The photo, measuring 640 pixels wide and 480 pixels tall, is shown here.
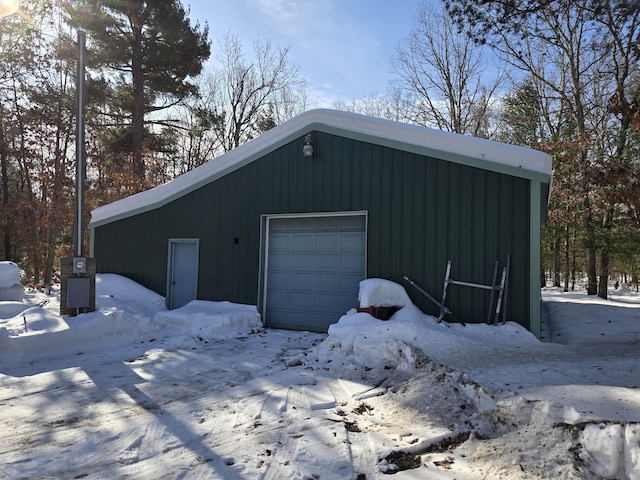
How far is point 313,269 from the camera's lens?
27.6 feet

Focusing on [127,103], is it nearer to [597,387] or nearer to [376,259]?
[376,259]

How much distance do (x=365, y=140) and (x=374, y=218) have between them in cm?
152

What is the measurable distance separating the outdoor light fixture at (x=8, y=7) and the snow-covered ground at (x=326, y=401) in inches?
670

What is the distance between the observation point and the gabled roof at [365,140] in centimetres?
650

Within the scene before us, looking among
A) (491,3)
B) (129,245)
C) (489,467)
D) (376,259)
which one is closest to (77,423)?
(489,467)

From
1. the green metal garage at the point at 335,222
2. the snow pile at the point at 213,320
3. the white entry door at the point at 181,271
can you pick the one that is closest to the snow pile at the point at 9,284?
the green metal garage at the point at 335,222

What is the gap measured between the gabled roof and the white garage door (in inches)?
63.0

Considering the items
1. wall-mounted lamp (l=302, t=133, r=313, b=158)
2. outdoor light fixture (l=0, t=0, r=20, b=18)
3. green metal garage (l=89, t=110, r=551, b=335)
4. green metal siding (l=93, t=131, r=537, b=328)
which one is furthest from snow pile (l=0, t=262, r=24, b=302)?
outdoor light fixture (l=0, t=0, r=20, b=18)

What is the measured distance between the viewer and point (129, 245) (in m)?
10.5

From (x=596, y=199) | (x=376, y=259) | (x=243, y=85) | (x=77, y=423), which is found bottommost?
A: (x=77, y=423)

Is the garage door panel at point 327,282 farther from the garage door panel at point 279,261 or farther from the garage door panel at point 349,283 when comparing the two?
the garage door panel at point 279,261

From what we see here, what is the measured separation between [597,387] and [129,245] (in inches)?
Result: 401

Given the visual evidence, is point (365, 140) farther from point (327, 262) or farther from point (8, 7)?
point (8, 7)

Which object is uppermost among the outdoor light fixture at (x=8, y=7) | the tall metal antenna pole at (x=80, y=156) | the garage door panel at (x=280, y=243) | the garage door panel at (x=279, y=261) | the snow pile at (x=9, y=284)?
the outdoor light fixture at (x=8, y=7)
